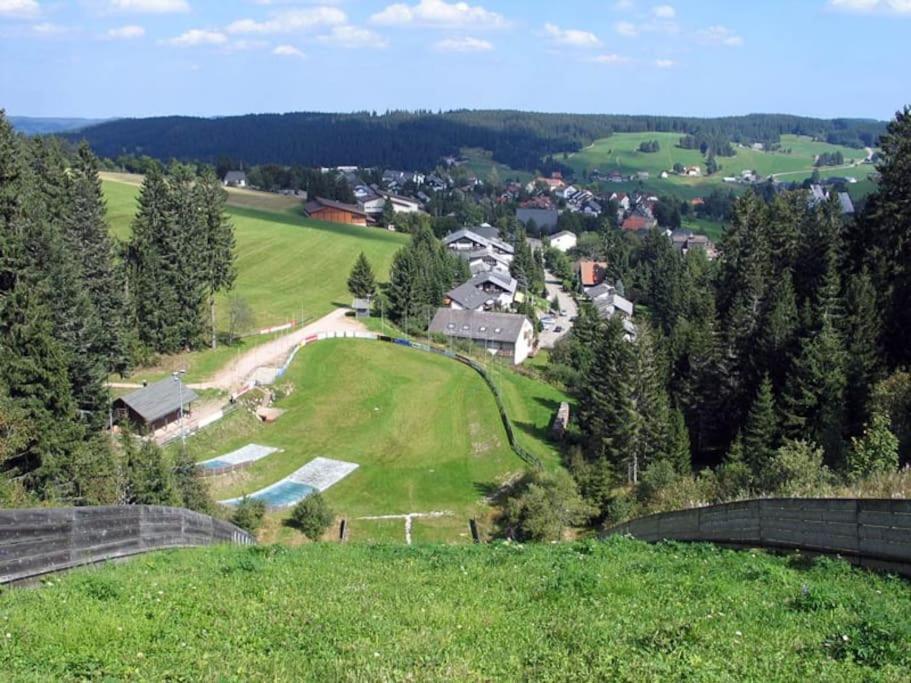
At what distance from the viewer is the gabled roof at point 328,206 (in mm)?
128000

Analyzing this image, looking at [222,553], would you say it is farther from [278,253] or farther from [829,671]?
[278,253]

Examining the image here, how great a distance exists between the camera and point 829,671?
7.48 metres

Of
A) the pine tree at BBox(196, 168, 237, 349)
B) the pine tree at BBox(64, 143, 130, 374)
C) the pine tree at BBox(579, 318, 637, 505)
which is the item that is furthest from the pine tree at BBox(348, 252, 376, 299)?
the pine tree at BBox(579, 318, 637, 505)

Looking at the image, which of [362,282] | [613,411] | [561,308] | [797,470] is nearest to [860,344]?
[613,411]

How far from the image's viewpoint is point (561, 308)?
9944cm

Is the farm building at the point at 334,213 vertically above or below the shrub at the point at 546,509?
above

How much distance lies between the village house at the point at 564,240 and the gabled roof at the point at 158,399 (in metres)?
101

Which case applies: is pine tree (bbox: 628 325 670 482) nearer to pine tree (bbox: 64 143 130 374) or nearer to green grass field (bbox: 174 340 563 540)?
green grass field (bbox: 174 340 563 540)

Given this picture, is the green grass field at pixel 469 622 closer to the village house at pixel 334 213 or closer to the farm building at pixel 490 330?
the farm building at pixel 490 330

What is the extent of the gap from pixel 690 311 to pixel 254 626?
6150cm

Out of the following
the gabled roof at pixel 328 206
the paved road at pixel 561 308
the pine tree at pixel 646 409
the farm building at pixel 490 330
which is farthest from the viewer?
the gabled roof at pixel 328 206

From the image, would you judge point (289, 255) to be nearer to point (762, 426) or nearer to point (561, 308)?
point (561, 308)

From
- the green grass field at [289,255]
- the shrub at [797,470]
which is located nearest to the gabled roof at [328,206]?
the green grass field at [289,255]

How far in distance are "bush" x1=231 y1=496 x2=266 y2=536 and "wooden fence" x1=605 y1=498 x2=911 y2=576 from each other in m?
20.8
